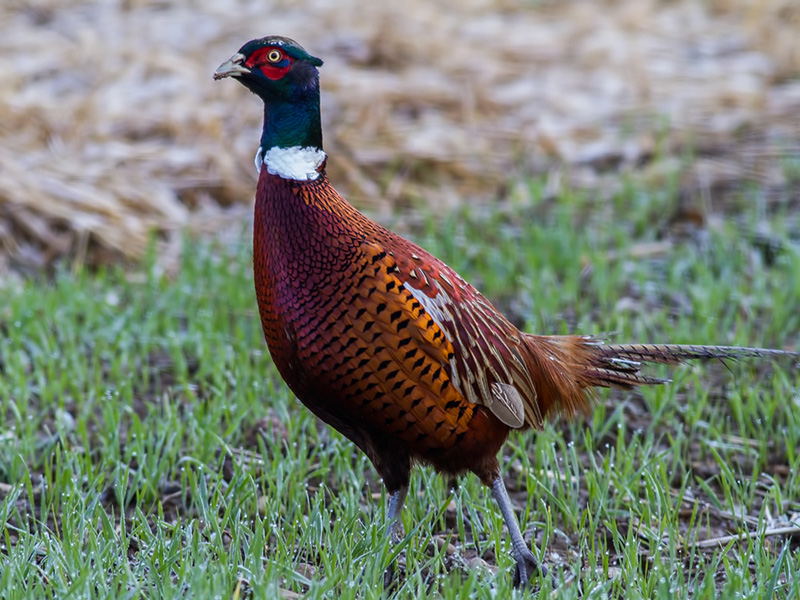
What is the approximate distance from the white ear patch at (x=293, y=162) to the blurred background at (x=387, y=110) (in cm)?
295

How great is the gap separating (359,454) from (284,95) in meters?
1.41

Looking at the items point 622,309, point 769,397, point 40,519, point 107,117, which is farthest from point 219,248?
point 769,397

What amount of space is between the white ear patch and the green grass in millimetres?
952

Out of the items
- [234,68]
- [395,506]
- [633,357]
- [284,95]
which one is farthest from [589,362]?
[234,68]

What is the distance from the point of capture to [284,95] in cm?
289

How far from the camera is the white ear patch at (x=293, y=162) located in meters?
2.89

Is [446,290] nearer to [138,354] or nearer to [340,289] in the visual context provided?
[340,289]

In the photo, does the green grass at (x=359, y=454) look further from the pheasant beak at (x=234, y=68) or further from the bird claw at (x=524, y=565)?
the pheasant beak at (x=234, y=68)

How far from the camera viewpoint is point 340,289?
9.14ft

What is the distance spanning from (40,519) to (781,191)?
4.63m

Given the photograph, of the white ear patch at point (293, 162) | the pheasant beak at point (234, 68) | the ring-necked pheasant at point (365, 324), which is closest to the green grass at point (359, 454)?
the ring-necked pheasant at point (365, 324)

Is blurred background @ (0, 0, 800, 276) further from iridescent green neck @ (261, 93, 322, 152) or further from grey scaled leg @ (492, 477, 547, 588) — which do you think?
grey scaled leg @ (492, 477, 547, 588)

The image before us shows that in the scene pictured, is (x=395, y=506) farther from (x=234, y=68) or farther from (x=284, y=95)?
(x=234, y=68)

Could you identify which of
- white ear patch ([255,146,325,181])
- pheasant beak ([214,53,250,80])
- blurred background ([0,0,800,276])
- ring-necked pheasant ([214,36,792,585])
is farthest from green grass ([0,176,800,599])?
pheasant beak ([214,53,250,80])
